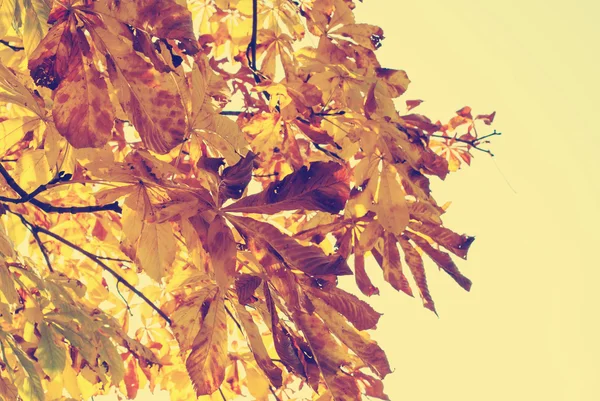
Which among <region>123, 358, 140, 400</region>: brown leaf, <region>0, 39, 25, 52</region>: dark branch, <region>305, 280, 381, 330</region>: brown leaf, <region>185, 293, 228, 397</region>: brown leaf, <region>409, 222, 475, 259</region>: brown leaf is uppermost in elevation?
<region>0, 39, 25, 52</region>: dark branch

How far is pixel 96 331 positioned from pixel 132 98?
77cm

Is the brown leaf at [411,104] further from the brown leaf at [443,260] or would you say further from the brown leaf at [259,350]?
the brown leaf at [259,350]

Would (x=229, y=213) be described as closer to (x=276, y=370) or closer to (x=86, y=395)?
(x=276, y=370)

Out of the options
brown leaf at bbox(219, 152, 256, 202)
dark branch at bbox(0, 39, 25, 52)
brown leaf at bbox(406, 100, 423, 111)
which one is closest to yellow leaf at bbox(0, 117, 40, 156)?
dark branch at bbox(0, 39, 25, 52)

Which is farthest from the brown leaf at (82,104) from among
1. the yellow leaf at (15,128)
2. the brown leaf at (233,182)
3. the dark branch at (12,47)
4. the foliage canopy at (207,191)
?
the dark branch at (12,47)

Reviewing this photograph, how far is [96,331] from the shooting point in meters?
1.18

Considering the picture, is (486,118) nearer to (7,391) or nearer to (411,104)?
(411,104)

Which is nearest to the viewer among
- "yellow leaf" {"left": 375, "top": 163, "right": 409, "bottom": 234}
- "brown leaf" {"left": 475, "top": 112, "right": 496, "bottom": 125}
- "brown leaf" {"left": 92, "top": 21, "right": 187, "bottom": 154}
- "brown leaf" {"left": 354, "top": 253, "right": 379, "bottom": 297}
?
"brown leaf" {"left": 92, "top": 21, "right": 187, "bottom": 154}

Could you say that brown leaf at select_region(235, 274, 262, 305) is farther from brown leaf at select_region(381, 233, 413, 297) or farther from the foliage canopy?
brown leaf at select_region(381, 233, 413, 297)

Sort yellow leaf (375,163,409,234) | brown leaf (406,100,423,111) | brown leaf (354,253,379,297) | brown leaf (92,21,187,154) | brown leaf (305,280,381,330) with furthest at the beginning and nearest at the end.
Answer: brown leaf (406,100,423,111) → brown leaf (354,253,379,297) → yellow leaf (375,163,409,234) → brown leaf (305,280,381,330) → brown leaf (92,21,187,154)

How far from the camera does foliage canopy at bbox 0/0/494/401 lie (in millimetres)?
591

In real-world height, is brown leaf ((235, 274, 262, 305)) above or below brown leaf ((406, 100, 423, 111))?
below

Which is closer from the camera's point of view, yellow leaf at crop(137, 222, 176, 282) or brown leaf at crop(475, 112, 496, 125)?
yellow leaf at crop(137, 222, 176, 282)

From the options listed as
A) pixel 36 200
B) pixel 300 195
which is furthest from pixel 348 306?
pixel 36 200
